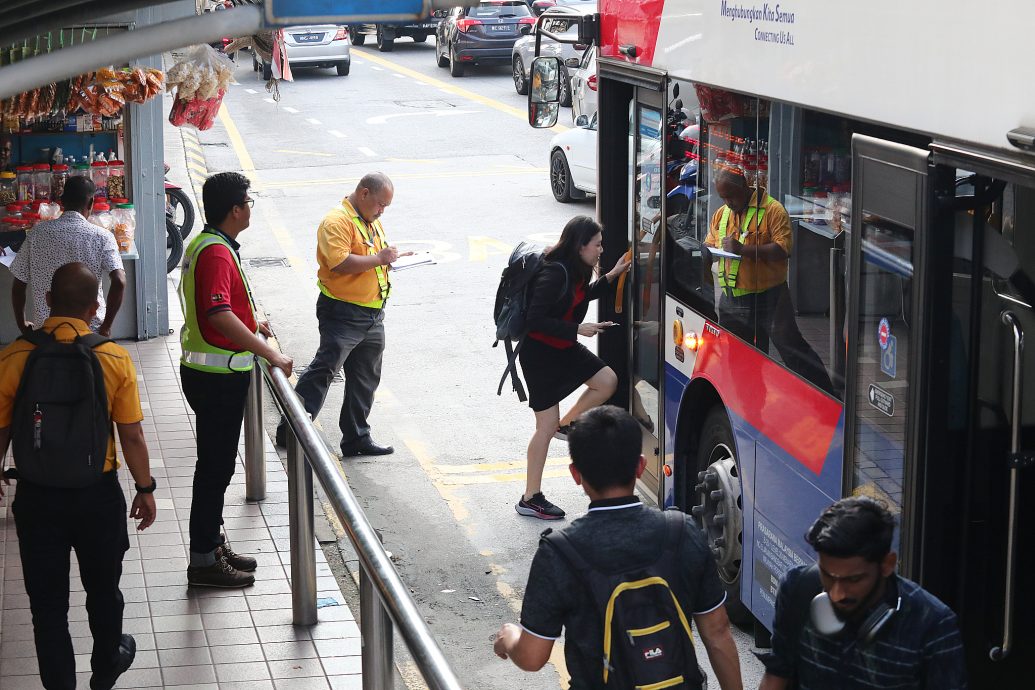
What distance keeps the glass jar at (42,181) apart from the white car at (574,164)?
26.1 ft

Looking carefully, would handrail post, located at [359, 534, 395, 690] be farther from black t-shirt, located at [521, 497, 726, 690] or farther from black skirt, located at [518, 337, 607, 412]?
black skirt, located at [518, 337, 607, 412]

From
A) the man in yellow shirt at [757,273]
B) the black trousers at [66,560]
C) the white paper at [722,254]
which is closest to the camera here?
the black trousers at [66,560]

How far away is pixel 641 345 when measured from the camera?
277 inches

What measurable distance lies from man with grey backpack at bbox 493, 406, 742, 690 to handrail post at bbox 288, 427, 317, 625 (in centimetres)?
224

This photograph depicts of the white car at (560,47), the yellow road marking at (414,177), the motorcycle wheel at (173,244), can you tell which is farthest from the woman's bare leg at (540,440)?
the yellow road marking at (414,177)

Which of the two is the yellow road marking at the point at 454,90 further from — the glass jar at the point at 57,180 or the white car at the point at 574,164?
the glass jar at the point at 57,180

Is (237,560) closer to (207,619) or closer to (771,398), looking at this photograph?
(207,619)

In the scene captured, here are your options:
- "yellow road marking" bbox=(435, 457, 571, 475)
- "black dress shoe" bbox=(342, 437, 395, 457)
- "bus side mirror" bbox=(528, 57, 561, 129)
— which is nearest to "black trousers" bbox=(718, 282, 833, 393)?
"bus side mirror" bbox=(528, 57, 561, 129)

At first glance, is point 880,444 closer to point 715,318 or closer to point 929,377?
point 929,377

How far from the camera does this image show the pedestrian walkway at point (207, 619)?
5.42m

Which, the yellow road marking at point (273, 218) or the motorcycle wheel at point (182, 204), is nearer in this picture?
the motorcycle wheel at point (182, 204)

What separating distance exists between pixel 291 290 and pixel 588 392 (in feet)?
22.1

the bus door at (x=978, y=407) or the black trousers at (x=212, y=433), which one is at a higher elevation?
the bus door at (x=978, y=407)

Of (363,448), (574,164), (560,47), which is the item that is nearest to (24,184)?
(363,448)
